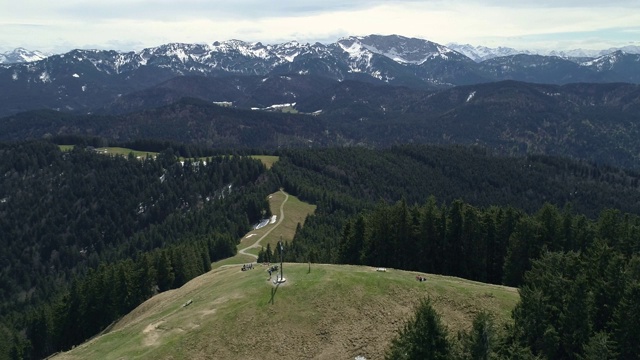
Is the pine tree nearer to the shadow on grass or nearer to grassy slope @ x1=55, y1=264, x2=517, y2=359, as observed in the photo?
grassy slope @ x1=55, y1=264, x2=517, y2=359

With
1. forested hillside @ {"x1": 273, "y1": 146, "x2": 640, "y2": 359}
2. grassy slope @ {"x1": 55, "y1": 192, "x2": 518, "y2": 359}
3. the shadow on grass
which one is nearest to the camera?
forested hillside @ {"x1": 273, "y1": 146, "x2": 640, "y2": 359}

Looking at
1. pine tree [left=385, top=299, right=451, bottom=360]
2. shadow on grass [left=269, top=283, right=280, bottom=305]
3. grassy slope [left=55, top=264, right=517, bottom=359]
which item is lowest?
grassy slope [left=55, top=264, right=517, bottom=359]

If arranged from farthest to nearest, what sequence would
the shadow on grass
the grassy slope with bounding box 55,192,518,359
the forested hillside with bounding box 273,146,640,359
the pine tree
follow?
the shadow on grass → the grassy slope with bounding box 55,192,518,359 → the forested hillside with bounding box 273,146,640,359 → the pine tree

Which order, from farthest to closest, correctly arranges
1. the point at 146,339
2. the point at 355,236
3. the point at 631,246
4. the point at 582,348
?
the point at 355,236, the point at 631,246, the point at 146,339, the point at 582,348

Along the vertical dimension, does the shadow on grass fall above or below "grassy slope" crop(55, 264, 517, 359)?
above

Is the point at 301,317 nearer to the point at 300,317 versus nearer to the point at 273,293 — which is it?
the point at 300,317

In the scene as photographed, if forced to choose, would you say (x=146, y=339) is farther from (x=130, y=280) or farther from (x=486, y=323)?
(x=130, y=280)

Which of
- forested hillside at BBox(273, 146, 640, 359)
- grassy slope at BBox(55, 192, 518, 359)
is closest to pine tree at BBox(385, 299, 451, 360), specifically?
forested hillside at BBox(273, 146, 640, 359)

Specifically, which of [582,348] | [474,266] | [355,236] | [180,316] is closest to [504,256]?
[474,266]

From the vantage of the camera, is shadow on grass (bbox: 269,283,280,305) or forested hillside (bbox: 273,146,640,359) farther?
shadow on grass (bbox: 269,283,280,305)
